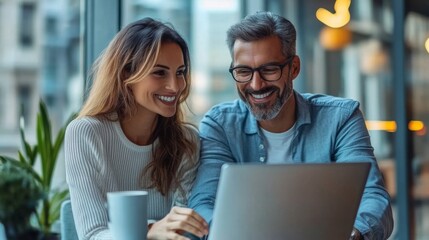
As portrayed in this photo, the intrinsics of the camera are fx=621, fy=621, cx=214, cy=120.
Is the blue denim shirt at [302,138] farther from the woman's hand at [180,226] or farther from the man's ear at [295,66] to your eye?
the woman's hand at [180,226]

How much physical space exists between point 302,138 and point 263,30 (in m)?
0.37

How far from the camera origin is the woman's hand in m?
1.38

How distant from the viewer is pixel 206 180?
1.88m

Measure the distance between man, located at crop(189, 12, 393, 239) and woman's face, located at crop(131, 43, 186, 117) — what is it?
7.5 inches

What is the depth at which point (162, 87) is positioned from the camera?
1896 mm

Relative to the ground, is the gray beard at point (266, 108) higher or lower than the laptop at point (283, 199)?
higher

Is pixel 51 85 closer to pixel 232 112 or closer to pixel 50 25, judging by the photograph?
pixel 50 25

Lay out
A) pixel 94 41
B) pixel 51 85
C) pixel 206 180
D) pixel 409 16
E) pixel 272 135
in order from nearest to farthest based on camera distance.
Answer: pixel 206 180
pixel 272 135
pixel 94 41
pixel 51 85
pixel 409 16

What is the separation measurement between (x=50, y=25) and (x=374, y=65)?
2481mm

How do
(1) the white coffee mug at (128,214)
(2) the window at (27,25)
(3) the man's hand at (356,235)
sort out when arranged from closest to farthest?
(1) the white coffee mug at (128,214), (3) the man's hand at (356,235), (2) the window at (27,25)

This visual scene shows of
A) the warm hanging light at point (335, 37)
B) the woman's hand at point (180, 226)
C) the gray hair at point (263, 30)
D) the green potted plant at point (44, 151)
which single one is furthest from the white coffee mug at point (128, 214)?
the warm hanging light at point (335, 37)

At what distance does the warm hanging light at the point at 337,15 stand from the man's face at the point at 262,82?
2.86 m

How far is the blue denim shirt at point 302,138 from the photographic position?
191cm

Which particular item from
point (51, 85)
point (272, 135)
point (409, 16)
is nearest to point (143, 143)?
point (272, 135)
